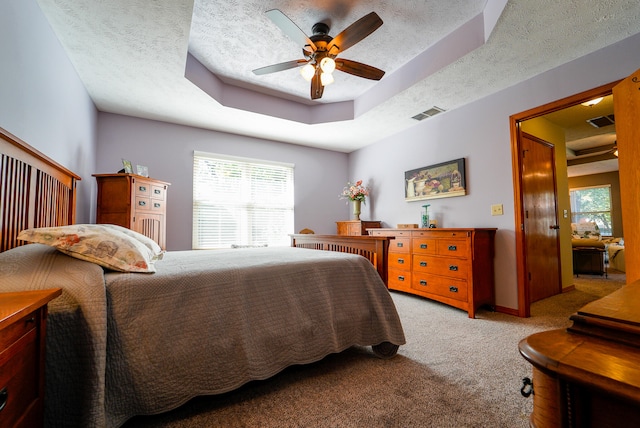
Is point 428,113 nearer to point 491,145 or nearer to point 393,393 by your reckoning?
point 491,145

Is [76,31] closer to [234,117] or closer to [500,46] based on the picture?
[234,117]

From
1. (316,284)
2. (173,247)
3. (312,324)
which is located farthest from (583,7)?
(173,247)

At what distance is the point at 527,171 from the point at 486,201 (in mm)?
705

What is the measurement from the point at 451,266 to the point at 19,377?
131 inches

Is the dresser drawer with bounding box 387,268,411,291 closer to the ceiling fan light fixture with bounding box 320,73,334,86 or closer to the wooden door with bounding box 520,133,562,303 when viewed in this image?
the wooden door with bounding box 520,133,562,303

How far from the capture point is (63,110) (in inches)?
93.6

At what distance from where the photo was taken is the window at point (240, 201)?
164 inches

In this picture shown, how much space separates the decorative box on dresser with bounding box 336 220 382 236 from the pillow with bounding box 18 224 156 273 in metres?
3.62

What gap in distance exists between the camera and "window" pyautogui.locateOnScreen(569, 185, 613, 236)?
25.2 feet

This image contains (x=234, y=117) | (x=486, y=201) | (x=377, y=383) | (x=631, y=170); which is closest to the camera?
(x=377, y=383)

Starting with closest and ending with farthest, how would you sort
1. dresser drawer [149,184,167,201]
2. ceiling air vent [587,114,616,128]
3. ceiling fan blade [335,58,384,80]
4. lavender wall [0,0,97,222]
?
lavender wall [0,0,97,222]
ceiling fan blade [335,58,384,80]
dresser drawer [149,184,167,201]
ceiling air vent [587,114,616,128]

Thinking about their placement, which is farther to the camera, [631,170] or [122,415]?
[631,170]

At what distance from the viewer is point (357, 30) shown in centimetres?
206

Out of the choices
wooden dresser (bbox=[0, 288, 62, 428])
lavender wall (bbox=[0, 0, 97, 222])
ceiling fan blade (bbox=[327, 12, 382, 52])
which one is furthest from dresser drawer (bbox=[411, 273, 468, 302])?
lavender wall (bbox=[0, 0, 97, 222])
